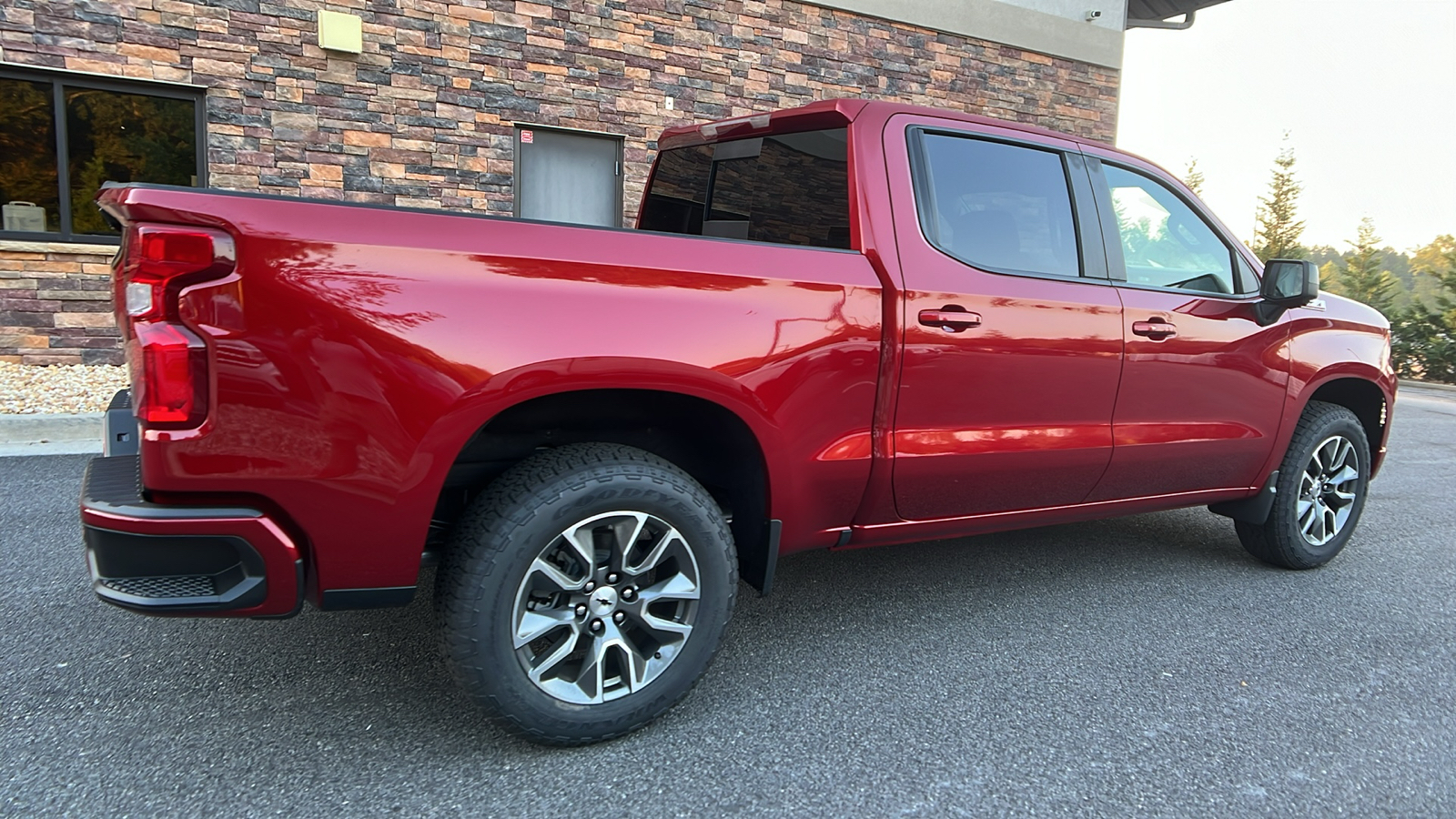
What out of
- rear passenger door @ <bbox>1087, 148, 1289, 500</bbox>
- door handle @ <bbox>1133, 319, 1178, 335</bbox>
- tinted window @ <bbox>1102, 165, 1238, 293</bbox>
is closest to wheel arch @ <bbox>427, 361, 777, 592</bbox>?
rear passenger door @ <bbox>1087, 148, 1289, 500</bbox>

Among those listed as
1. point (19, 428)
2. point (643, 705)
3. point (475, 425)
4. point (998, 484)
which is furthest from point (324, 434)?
point (19, 428)

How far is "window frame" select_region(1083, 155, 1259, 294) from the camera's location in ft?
11.1

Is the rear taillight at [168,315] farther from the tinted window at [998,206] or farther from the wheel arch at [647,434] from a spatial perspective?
the tinted window at [998,206]

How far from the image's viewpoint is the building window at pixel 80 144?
24.2 feet

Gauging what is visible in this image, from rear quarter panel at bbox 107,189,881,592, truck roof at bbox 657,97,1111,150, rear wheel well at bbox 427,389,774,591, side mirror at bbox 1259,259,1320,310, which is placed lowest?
rear wheel well at bbox 427,389,774,591

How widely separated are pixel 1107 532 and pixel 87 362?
26.9 ft

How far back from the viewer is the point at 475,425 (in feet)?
6.98

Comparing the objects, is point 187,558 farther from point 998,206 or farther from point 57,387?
point 57,387

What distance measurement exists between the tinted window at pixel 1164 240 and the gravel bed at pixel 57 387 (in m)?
6.73

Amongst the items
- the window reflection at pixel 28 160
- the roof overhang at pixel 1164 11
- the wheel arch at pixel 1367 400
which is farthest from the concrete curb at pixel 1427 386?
the window reflection at pixel 28 160

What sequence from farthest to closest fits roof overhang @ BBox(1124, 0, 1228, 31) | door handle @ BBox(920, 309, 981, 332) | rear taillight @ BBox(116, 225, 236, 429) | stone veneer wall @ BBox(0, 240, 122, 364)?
1. roof overhang @ BBox(1124, 0, 1228, 31)
2. stone veneer wall @ BBox(0, 240, 122, 364)
3. door handle @ BBox(920, 309, 981, 332)
4. rear taillight @ BBox(116, 225, 236, 429)

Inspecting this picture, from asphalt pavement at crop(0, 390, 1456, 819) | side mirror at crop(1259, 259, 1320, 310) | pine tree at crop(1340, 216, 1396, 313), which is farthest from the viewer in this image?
pine tree at crop(1340, 216, 1396, 313)

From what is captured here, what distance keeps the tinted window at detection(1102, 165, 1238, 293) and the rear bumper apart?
10.0 ft

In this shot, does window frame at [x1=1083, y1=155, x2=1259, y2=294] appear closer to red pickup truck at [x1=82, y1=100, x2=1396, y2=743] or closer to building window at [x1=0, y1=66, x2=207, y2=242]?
red pickup truck at [x1=82, y1=100, x2=1396, y2=743]
